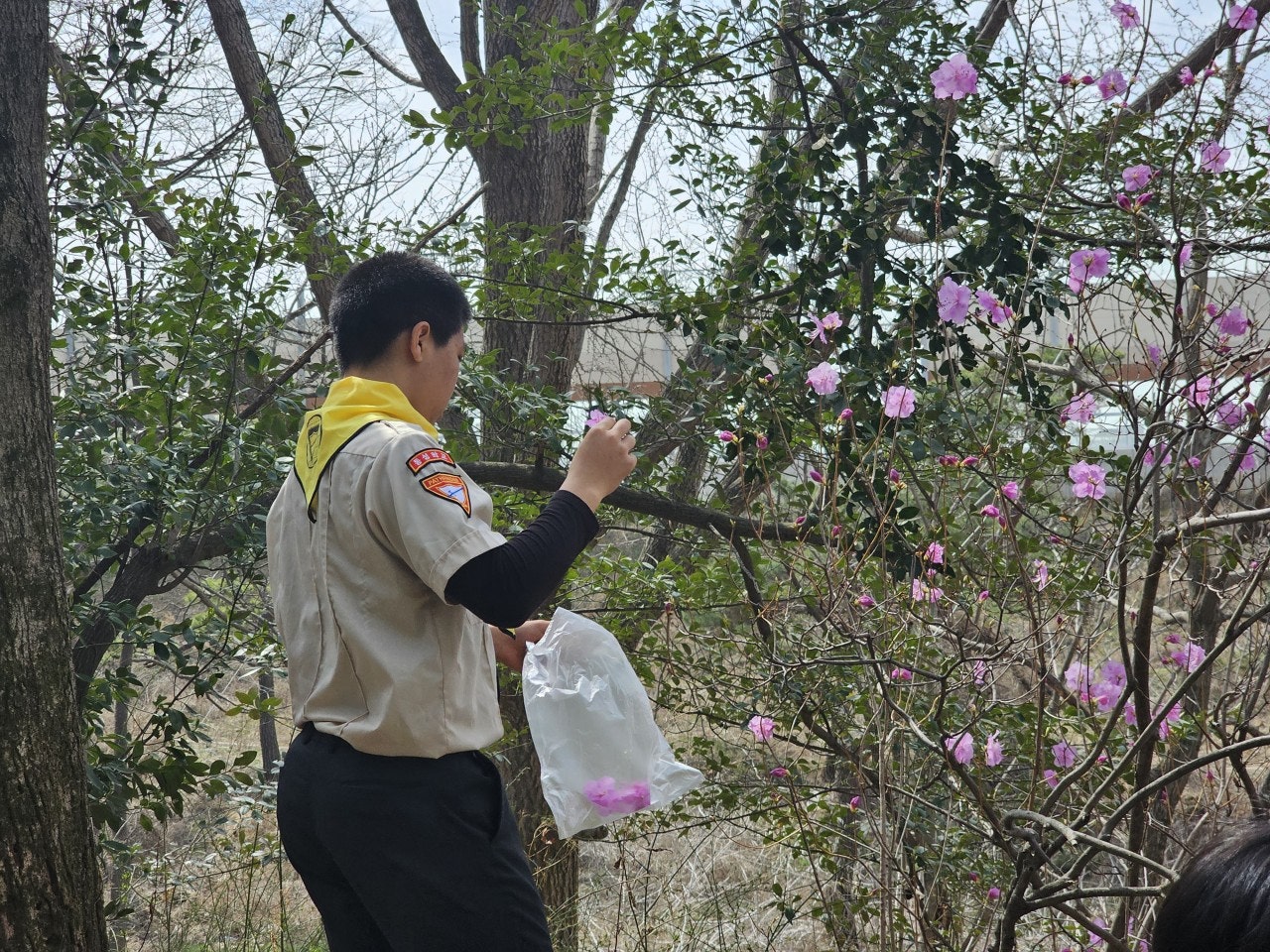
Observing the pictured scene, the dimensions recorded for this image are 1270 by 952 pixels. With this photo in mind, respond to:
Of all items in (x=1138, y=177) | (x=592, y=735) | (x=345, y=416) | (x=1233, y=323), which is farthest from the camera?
(x=1138, y=177)

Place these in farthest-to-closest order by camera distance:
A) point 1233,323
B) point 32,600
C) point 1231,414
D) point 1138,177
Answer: point 1138,177 → point 1233,323 → point 1231,414 → point 32,600

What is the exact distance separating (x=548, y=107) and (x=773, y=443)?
4.95 feet

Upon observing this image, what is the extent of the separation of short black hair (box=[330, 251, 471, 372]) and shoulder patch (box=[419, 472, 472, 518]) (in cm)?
29

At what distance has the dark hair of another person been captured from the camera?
2.48ft

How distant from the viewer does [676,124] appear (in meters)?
3.82

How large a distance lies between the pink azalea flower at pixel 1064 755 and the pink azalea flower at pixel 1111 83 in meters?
1.54

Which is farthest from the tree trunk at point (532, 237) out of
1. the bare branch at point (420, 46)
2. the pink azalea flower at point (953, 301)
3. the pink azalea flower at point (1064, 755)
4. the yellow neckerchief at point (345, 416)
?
the yellow neckerchief at point (345, 416)

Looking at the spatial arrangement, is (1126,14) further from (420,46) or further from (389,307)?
(420,46)

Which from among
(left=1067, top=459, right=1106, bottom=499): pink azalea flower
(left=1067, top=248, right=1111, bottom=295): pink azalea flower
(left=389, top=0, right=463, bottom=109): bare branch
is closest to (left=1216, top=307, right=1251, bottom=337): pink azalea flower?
(left=1067, top=248, right=1111, bottom=295): pink azalea flower

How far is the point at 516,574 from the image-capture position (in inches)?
54.4

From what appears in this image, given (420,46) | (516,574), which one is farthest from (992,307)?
(420,46)

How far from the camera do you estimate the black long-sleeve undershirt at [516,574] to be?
1365 millimetres

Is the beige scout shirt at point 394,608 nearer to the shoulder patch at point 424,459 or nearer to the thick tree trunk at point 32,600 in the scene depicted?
the shoulder patch at point 424,459

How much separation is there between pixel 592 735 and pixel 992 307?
4.64 ft
